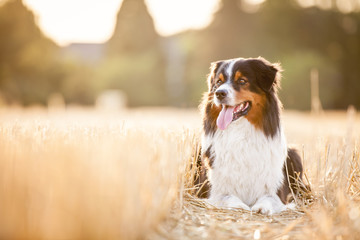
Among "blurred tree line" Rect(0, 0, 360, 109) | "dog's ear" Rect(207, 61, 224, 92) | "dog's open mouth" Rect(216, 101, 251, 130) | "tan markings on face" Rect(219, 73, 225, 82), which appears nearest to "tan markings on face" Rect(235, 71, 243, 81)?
"tan markings on face" Rect(219, 73, 225, 82)

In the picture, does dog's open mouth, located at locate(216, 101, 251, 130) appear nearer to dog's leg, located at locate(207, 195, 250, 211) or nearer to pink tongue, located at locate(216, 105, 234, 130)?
pink tongue, located at locate(216, 105, 234, 130)

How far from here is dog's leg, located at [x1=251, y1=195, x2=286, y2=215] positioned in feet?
13.0

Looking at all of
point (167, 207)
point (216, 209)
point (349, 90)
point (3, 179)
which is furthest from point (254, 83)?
point (349, 90)

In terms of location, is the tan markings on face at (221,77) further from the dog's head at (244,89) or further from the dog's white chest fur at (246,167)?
the dog's white chest fur at (246,167)

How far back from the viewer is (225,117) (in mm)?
4297

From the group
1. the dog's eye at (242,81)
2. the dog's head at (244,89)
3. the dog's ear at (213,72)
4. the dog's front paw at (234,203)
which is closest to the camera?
the dog's front paw at (234,203)

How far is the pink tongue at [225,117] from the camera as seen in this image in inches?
168

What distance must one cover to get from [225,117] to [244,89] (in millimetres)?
384

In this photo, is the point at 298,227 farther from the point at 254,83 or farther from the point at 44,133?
the point at 44,133

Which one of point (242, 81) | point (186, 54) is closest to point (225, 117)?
point (242, 81)

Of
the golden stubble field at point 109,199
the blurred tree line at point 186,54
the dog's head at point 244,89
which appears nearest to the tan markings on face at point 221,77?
the dog's head at point 244,89

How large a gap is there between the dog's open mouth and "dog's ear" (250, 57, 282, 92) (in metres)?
0.31

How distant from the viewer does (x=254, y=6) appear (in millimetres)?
29234

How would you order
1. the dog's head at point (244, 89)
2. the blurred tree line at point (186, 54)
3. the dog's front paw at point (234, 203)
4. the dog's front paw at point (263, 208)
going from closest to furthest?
the dog's front paw at point (263, 208) < the dog's front paw at point (234, 203) < the dog's head at point (244, 89) < the blurred tree line at point (186, 54)
